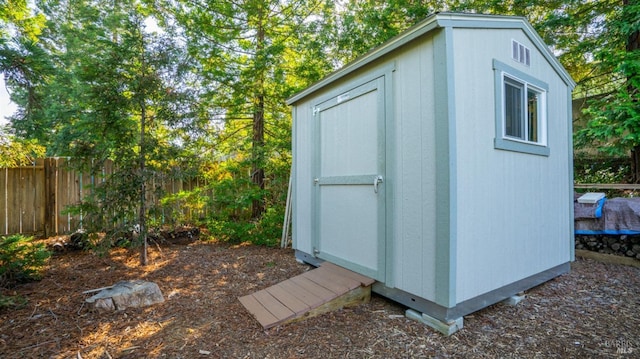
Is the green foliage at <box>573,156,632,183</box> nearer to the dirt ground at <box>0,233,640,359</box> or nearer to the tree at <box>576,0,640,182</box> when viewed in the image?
the tree at <box>576,0,640,182</box>

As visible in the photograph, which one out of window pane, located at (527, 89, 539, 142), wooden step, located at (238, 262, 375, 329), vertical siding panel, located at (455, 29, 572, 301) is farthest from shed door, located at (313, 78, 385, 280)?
window pane, located at (527, 89, 539, 142)

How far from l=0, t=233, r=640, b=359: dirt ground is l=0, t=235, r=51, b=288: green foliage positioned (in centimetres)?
17

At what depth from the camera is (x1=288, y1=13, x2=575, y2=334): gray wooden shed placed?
2.47 meters

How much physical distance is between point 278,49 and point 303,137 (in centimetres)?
246

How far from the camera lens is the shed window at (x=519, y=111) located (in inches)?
113

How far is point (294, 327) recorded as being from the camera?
2.56m

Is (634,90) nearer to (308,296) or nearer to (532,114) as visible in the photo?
(532,114)

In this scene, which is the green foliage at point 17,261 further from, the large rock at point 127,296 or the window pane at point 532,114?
the window pane at point 532,114

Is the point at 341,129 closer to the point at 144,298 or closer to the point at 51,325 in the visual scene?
the point at 144,298

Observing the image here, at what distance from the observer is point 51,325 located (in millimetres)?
2545

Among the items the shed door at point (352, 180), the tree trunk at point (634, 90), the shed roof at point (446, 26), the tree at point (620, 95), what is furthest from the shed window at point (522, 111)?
the tree trunk at point (634, 90)

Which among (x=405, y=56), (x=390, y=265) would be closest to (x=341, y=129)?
(x=405, y=56)

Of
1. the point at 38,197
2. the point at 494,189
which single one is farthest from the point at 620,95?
the point at 38,197

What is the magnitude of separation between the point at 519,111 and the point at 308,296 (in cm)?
295
